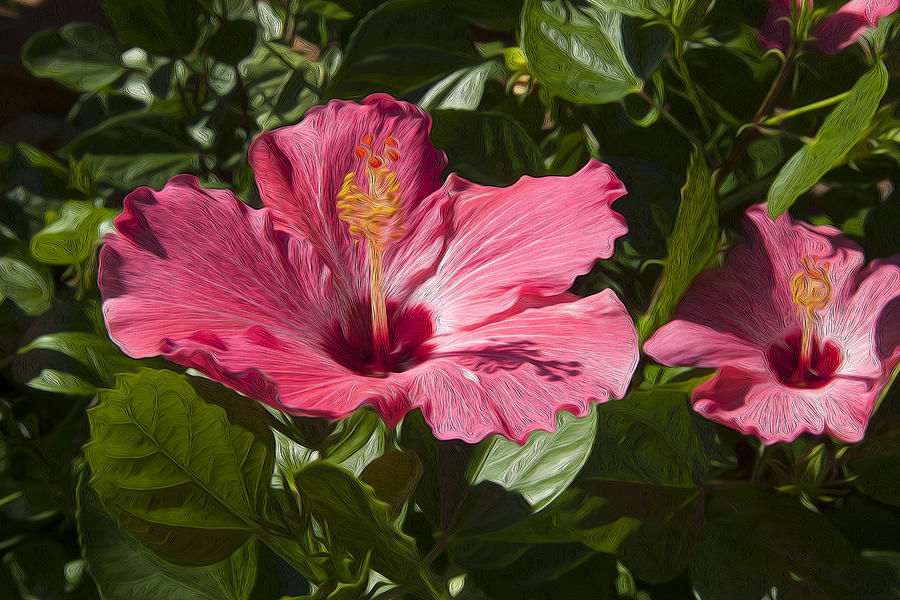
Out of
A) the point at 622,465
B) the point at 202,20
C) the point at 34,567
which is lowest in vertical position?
the point at 34,567

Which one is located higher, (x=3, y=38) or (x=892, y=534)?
(x=3, y=38)

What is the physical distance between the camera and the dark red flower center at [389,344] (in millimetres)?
320

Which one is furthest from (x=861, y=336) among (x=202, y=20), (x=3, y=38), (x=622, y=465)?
(x=3, y=38)

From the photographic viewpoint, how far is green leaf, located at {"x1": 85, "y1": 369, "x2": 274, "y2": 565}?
266 millimetres

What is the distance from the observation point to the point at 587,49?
0.43 metres

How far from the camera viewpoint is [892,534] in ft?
1.34

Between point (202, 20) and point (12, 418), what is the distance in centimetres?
24

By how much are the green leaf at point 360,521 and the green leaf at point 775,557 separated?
0.15 metres

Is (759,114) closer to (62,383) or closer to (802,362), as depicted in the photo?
(802,362)

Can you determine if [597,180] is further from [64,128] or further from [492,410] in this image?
[64,128]

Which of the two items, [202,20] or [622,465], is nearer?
[622,465]

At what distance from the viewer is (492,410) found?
26 cm

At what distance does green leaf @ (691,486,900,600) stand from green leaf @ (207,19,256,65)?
36 centimetres

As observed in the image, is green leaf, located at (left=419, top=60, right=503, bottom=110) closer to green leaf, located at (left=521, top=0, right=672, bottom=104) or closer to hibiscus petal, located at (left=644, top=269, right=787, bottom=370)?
green leaf, located at (left=521, top=0, right=672, bottom=104)
